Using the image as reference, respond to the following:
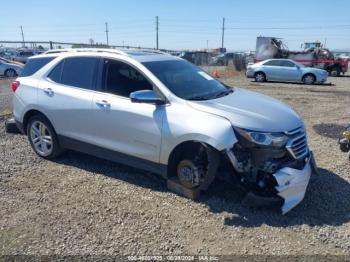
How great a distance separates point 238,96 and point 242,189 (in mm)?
1330

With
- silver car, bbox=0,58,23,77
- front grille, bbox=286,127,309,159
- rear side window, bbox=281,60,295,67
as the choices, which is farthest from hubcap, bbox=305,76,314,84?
silver car, bbox=0,58,23,77

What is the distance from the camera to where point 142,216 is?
3.84 metres

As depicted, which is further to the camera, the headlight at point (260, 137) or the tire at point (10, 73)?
the tire at point (10, 73)

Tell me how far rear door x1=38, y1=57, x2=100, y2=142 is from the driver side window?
22 cm

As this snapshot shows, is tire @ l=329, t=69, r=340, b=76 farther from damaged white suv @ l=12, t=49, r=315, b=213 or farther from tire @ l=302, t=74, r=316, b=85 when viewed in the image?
damaged white suv @ l=12, t=49, r=315, b=213

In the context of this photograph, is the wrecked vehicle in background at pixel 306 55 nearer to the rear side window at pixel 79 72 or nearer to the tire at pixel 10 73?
the tire at pixel 10 73

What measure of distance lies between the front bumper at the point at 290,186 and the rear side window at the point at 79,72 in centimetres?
283

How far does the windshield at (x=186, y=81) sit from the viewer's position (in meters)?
4.32

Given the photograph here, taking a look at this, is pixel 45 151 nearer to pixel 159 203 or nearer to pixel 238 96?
pixel 159 203

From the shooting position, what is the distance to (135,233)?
3518 millimetres

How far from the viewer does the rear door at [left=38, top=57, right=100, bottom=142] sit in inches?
189

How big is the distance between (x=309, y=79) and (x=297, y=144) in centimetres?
1637

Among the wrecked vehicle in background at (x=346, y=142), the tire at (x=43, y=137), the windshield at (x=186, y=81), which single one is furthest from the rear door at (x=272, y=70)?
the tire at (x=43, y=137)

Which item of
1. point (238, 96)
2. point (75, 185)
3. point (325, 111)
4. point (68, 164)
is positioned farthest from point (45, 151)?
point (325, 111)
